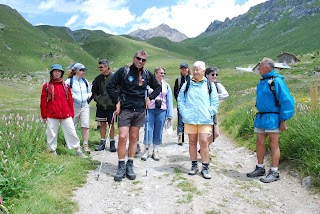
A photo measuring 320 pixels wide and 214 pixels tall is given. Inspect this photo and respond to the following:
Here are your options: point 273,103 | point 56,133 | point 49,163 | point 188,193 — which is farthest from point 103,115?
point 273,103

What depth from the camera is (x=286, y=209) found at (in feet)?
18.6

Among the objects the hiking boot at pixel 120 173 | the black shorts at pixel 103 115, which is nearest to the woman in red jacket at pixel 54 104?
the black shorts at pixel 103 115

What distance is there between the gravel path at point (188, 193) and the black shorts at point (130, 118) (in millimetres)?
1243

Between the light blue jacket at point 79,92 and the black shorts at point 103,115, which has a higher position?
the light blue jacket at point 79,92

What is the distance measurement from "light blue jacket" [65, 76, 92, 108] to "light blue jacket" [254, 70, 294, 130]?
519 centimetres

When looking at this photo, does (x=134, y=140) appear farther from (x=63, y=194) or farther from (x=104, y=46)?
(x=104, y=46)

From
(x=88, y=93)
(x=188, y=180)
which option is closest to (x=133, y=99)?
(x=188, y=180)

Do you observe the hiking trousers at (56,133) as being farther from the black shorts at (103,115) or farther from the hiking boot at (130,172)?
the hiking boot at (130,172)

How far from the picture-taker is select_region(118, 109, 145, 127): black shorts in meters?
7.20

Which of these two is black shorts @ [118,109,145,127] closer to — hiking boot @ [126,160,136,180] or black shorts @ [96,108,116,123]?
hiking boot @ [126,160,136,180]

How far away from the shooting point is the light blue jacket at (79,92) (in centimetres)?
947

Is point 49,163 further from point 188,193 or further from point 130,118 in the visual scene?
point 188,193

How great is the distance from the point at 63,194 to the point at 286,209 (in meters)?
4.11

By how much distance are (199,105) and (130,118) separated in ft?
5.33
